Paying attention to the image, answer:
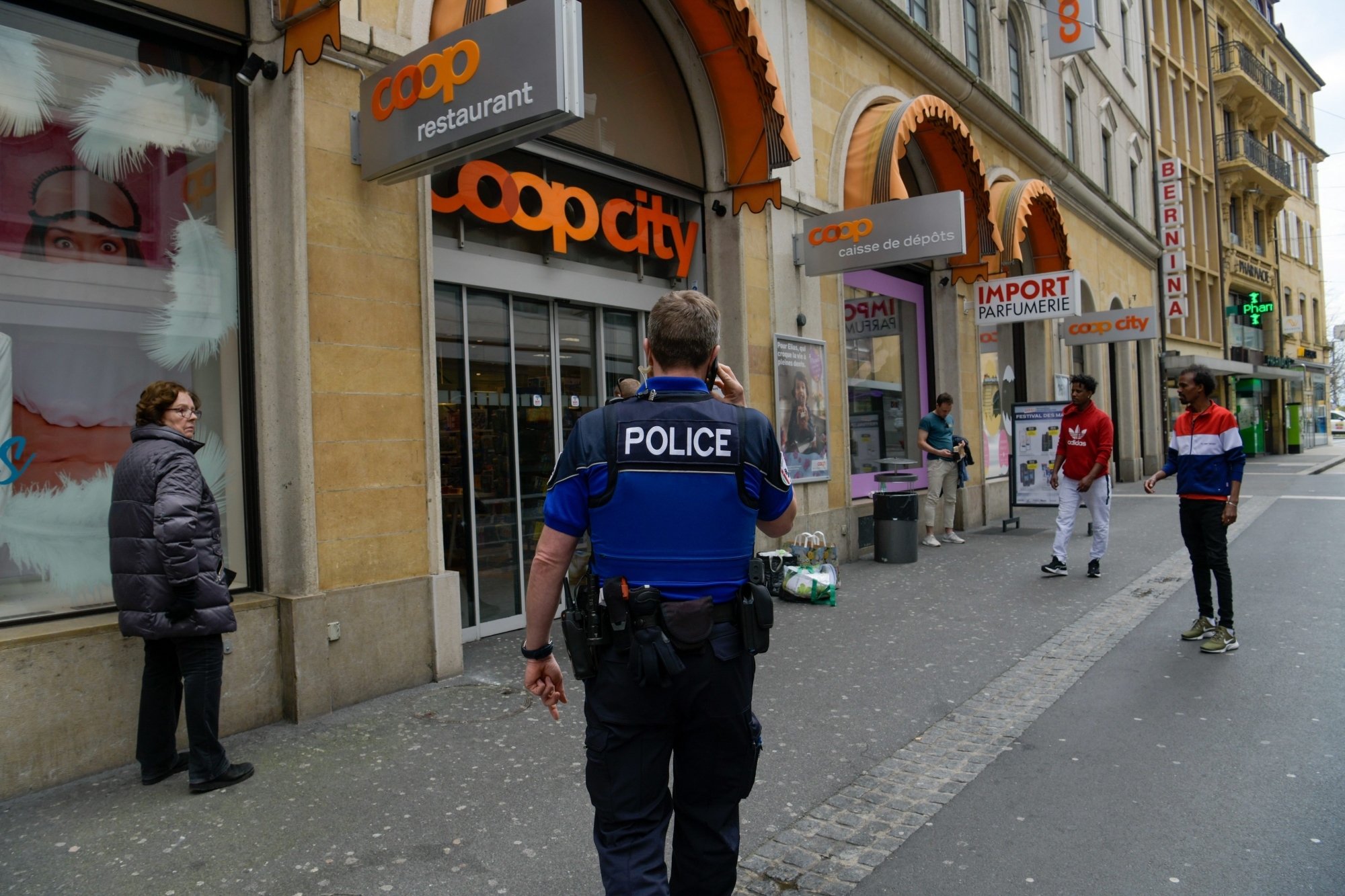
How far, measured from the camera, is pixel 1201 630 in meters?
6.20

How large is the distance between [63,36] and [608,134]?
4.27 m

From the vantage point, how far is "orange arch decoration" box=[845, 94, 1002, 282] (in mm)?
10445

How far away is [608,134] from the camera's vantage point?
7.91 meters

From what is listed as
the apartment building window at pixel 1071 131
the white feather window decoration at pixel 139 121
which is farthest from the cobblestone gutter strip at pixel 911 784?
the apartment building window at pixel 1071 131

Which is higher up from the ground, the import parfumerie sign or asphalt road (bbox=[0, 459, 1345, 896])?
the import parfumerie sign

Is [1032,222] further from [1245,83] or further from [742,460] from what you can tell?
[1245,83]

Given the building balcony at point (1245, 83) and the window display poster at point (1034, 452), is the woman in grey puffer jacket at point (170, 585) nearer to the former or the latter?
the window display poster at point (1034, 452)

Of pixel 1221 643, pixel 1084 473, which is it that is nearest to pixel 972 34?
pixel 1084 473

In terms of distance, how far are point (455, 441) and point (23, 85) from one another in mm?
3224

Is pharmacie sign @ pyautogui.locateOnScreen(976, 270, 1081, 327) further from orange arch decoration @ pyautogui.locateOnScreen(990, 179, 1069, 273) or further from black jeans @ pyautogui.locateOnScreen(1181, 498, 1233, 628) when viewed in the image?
black jeans @ pyautogui.locateOnScreen(1181, 498, 1233, 628)

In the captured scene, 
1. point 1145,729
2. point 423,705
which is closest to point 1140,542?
point 1145,729

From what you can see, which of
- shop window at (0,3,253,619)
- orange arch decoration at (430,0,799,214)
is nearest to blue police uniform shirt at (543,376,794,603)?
shop window at (0,3,253,619)

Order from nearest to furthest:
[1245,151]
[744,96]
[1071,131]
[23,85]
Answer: [23,85] → [744,96] → [1071,131] → [1245,151]

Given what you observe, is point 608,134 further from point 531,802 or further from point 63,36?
point 531,802
